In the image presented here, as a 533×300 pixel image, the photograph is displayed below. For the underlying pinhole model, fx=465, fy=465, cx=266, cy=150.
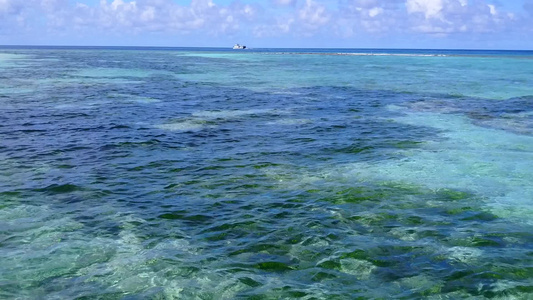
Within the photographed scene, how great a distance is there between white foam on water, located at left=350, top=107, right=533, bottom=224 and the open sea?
0.11 m

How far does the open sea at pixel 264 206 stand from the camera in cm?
1105

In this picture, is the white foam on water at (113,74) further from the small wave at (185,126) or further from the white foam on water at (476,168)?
the white foam on water at (476,168)

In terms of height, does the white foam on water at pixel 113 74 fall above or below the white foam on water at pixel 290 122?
above

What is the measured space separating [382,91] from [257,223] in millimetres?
37987

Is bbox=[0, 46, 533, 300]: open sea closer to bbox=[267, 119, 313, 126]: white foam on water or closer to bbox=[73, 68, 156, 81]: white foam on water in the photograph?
bbox=[267, 119, 313, 126]: white foam on water

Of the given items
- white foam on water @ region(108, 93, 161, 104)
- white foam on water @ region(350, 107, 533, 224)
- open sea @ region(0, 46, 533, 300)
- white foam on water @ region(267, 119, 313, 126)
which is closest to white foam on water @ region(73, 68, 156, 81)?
white foam on water @ region(108, 93, 161, 104)

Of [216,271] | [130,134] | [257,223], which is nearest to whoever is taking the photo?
[216,271]

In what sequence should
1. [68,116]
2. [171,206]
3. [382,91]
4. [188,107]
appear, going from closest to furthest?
[171,206], [68,116], [188,107], [382,91]

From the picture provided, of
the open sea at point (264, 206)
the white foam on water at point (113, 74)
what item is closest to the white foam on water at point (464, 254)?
the open sea at point (264, 206)

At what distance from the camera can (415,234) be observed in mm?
13422

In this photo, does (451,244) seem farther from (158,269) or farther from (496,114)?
(496,114)

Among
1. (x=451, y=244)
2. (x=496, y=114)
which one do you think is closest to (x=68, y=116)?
(x=451, y=244)

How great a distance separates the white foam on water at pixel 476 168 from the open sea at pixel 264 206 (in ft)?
0.36

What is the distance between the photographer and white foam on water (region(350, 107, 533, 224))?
16.8m
